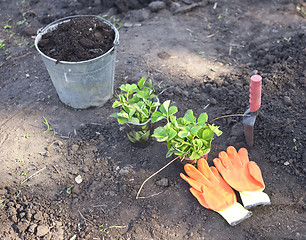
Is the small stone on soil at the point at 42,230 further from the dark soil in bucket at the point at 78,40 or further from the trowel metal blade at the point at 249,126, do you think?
the trowel metal blade at the point at 249,126

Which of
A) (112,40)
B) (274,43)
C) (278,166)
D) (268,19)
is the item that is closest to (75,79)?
(112,40)

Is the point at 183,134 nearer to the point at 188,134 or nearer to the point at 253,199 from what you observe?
the point at 188,134

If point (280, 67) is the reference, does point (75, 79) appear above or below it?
above

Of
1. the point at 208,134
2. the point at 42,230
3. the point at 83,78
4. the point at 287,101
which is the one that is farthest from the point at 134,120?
the point at 287,101

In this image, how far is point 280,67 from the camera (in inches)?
129

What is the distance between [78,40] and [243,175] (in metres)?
1.91

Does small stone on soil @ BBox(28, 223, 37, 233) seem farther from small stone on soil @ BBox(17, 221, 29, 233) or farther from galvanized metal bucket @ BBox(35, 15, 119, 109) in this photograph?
galvanized metal bucket @ BBox(35, 15, 119, 109)

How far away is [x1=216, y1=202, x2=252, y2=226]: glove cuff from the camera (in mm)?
2224

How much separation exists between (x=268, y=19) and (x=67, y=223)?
359 cm

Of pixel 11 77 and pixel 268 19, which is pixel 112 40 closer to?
pixel 11 77

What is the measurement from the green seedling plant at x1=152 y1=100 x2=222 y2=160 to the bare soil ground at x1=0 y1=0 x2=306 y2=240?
1.09 feet

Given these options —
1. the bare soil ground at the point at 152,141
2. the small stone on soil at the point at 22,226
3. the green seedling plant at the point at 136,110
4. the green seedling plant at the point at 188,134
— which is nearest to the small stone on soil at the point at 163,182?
the bare soil ground at the point at 152,141

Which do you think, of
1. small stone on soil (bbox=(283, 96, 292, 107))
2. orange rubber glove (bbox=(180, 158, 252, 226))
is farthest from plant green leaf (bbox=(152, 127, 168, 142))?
small stone on soil (bbox=(283, 96, 292, 107))

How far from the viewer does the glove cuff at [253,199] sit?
2.30m
